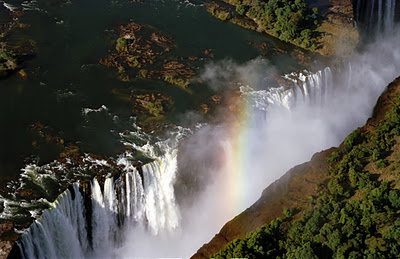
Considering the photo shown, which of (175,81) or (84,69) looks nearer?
(84,69)

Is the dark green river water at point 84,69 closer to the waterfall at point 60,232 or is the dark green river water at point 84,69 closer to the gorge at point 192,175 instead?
the gorge at point 192,175

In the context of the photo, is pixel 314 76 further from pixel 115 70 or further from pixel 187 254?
pixel 187 254

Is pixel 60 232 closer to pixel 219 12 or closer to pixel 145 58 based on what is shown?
pixel 145 58

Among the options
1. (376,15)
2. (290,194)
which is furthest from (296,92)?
(376,15)

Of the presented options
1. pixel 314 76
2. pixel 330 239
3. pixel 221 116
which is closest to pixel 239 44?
pixel 314 76

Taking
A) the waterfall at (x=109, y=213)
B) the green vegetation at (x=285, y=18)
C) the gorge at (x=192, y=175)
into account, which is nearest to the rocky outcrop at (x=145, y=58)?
the gorge at (x=192, y=175)

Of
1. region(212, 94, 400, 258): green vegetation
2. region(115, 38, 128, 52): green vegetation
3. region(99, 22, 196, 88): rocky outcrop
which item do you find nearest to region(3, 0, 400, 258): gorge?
region(212, 94, 400, 258): green vegetation
